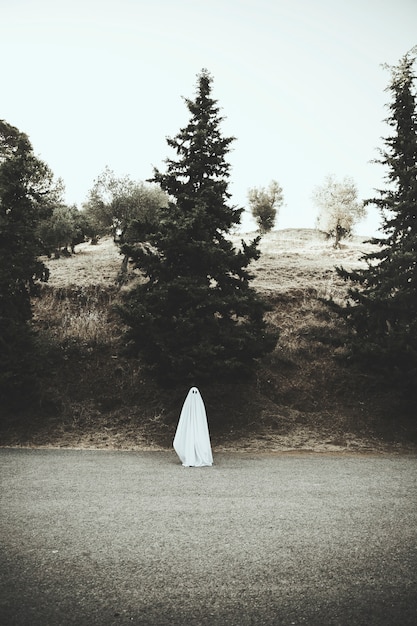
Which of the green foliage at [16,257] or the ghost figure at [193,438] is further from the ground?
the green foliage at [16,257]

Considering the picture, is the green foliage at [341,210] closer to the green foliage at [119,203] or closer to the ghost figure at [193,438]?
the green foliage at [119,203]

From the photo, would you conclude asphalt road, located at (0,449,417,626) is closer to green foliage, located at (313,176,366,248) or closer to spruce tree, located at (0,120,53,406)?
spruce tree, located at (0,120,53,406)

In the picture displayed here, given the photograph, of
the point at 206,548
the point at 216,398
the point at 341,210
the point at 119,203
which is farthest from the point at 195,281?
the point at 341,210

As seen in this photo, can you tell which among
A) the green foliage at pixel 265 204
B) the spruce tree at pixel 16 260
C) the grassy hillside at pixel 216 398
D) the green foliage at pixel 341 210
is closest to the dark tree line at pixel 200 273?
the spruce tree at pixel 16 260

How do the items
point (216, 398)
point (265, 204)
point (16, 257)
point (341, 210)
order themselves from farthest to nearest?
point (265, 204) → point (341, 210) → point (216, 398) → point (16, 257)

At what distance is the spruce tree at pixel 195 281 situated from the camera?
11.5 meters

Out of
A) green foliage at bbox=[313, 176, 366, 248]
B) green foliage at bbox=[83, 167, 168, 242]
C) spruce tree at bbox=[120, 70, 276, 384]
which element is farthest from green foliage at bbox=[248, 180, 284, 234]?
spruce tree at bbox=[120, 70, 276, 384]

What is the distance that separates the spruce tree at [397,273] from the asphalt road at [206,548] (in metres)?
4.86

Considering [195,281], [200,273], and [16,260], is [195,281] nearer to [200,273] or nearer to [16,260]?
[200,273]

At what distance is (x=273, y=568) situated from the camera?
3.99m

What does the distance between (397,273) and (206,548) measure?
1130 cm

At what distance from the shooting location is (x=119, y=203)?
2550 cm

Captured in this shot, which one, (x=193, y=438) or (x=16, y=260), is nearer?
(x=193, y=438)

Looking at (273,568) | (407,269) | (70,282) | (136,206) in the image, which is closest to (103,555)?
(273,568)
